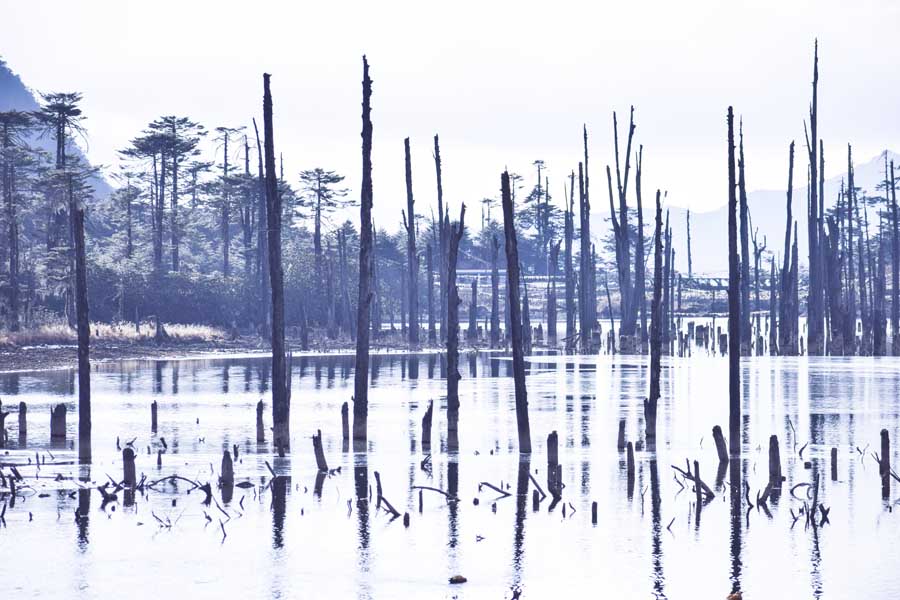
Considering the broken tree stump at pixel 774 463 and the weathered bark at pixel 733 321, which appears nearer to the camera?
the broken tree stump at pixel 774 463

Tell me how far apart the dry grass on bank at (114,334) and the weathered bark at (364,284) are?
44895 millimetres

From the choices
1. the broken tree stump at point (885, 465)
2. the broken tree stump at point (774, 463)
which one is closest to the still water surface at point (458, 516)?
the broken tree stump at point (885, 465)

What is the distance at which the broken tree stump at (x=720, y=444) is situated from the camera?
37.1m

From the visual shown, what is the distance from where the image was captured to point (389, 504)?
103ft

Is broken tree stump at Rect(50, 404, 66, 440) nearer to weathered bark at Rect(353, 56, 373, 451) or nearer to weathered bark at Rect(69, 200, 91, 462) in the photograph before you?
weathered bark at Rect(69, 200, 91, 462)

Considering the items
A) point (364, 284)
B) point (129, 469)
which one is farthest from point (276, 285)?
point (129, 469)

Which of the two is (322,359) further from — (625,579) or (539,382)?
(625,579)

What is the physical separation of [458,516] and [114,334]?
210 ft

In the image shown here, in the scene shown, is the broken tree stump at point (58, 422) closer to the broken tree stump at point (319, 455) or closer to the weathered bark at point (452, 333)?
the broken tree stump at point (319, 455)

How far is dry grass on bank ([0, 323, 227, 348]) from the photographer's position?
84438 mm

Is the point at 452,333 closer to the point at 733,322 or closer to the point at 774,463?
the point at 733,322

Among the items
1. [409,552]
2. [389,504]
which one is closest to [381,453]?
[389,504]

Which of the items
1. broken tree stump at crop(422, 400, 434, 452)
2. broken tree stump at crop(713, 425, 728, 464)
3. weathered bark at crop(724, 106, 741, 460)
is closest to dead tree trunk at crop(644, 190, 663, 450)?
weathered bark at crop(724, 106, 741, 460)

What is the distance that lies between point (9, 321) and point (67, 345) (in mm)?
4323
